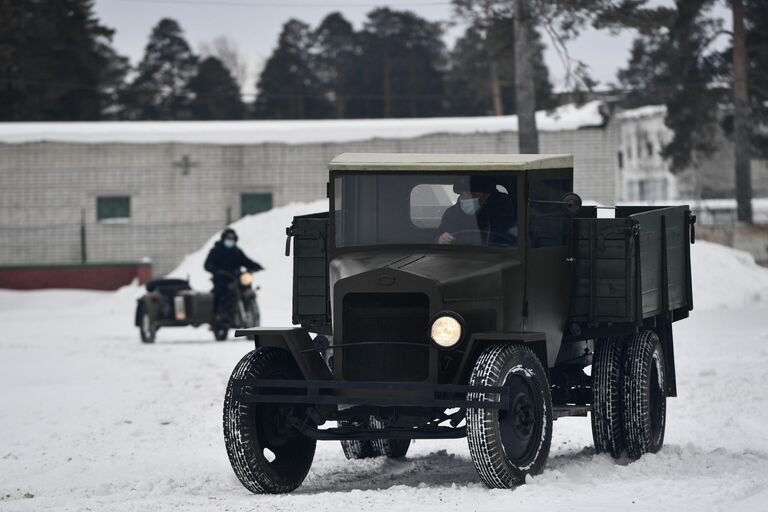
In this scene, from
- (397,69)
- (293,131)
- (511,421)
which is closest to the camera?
(511,421)

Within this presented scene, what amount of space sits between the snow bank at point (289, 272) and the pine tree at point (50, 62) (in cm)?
2931

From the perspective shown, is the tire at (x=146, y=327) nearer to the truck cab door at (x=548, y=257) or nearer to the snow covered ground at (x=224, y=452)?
Answer: the snow covered ground at (x=224, y=452)

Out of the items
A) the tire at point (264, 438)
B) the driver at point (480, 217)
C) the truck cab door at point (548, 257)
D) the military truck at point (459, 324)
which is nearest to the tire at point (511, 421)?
the military truck at point (459, 324)

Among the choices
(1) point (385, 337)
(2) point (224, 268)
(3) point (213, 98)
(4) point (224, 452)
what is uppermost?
(3) point (213, 98)

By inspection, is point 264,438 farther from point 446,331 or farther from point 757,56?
point 757,56

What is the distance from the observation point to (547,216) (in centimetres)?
1021

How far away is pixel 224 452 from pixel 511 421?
3443 millimetres

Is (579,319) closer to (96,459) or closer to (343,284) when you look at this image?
(343,284)

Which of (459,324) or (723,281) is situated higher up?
(459,324)

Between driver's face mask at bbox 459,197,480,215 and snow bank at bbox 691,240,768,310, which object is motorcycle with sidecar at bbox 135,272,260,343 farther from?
driver's face mask at bbox 459,197,480,215

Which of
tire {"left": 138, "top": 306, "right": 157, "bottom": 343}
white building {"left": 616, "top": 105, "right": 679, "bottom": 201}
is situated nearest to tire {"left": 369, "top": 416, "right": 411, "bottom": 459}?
tire {"left": 138, "top": 306, "right": 157, "bottom": 343}

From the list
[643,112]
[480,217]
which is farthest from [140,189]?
[643,112]

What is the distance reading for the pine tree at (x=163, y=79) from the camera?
77.4 meters

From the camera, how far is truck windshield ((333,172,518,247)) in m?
9.83
